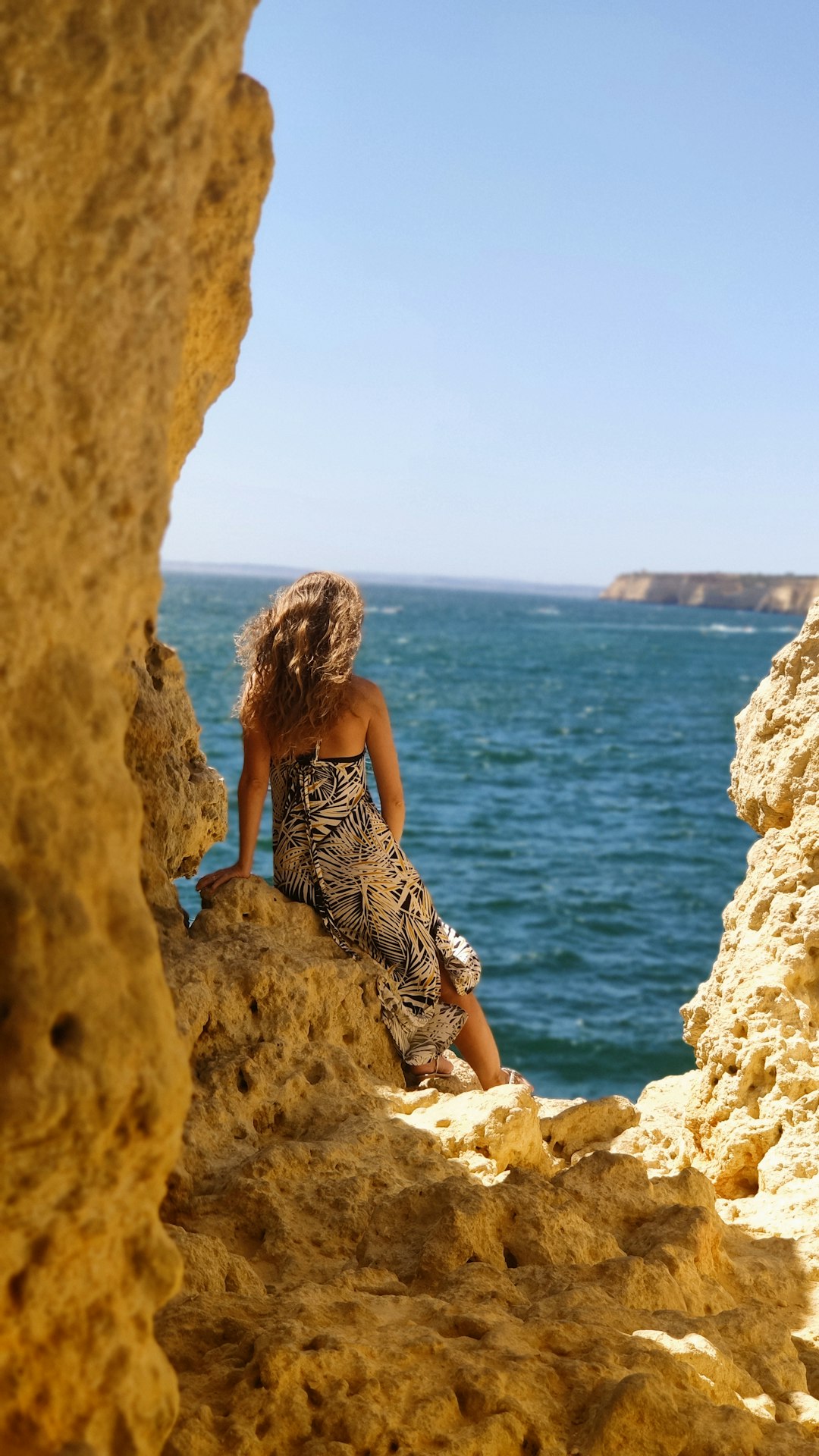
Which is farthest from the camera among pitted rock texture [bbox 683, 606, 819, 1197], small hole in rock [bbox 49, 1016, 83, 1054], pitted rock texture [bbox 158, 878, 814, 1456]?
pitted rock texture [bbox 683, 606, 819, 1197]

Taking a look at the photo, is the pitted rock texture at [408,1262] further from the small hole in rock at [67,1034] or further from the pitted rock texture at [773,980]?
the small hole in rock at [67,1034]

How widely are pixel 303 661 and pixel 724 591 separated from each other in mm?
144132

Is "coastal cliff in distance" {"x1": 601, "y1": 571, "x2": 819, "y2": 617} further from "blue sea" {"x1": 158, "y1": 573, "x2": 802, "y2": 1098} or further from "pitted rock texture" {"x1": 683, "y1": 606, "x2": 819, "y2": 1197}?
"pitted rock texture" {"x1": 683, "y1": 606, "x2": 819, "y2": 1197}

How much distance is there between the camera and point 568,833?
2305 cm

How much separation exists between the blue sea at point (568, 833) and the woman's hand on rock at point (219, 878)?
7.27 m

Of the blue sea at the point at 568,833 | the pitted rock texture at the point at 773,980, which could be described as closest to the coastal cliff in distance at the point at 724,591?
the blue sea at the point at 568,833

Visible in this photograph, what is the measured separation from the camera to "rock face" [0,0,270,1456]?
70.9 inches

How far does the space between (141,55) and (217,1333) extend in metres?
2.38

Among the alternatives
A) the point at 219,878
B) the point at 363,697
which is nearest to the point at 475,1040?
the point at 219,878

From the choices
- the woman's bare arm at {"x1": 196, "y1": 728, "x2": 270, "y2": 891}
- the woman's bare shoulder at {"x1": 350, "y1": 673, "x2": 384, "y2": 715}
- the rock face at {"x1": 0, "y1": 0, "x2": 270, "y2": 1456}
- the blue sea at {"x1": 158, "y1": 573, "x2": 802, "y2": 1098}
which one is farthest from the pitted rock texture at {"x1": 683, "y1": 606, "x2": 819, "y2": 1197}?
the blue sea at {"x1": 158, "y1": 573, "x2": 802, "y2": 1098}

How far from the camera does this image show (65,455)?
6.23 feet

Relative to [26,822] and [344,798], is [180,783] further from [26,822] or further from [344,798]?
[26,822]

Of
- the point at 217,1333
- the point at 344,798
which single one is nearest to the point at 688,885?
the point at 344,798

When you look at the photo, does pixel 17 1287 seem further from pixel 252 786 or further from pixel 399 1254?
pixel 252 786
